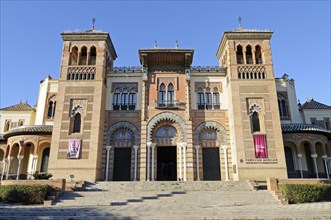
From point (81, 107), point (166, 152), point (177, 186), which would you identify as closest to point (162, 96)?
point (166, 152)

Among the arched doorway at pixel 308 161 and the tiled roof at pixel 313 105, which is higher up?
the tiled roof at pixel 313 105

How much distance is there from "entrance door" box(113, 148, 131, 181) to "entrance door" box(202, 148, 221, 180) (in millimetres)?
5994

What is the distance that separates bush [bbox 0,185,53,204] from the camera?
13852 millimetres

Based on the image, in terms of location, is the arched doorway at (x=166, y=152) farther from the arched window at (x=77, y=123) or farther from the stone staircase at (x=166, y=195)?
the arched window at (x=77, y=123)

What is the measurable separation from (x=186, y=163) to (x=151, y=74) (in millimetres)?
8182

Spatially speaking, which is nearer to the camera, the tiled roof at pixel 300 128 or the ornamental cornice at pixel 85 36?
the tiled roof at pixel 300 128

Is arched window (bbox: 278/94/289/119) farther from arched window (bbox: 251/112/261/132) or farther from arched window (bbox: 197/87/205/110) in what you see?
arched window (bbox: 197/87/205/110)

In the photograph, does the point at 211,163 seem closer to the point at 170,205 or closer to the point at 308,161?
the point at 308,161

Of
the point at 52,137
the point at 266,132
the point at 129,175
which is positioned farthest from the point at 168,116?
the point at 52,137

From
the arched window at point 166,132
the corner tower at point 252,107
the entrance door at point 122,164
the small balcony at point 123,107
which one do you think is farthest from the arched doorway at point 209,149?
the small balcony at point 123,107

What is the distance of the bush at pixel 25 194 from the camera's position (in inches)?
545

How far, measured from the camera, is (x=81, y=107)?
22.1 m

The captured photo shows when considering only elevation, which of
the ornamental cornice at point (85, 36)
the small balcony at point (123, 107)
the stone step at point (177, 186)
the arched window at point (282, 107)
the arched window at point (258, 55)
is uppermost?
the ornamental cornice at point (85, 36)

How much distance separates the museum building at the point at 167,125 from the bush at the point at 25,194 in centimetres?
576
